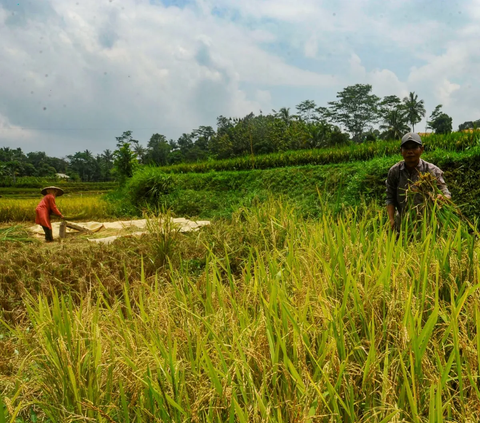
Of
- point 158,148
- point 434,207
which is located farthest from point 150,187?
point 158,148

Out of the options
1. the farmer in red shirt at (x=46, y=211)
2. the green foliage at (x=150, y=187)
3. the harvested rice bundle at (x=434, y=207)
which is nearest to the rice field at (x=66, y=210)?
the green foliage at (x=150, y=187)

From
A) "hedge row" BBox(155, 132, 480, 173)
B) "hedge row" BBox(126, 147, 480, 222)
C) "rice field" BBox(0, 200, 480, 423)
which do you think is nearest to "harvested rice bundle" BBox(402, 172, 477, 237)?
"rice field" BBox(0, 200, 480, 423)

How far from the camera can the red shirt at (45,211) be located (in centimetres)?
694

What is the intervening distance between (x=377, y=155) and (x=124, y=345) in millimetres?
10018

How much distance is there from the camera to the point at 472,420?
1062mm

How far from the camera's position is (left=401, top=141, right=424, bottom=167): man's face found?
3.29 m

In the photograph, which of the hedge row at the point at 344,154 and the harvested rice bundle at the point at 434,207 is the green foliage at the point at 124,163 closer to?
the hedge row at the point at 344,154

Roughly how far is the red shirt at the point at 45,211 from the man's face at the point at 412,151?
19.8ft

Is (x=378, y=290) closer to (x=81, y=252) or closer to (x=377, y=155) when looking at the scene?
(x=81, y=252)

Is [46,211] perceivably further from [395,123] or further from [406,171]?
[395,123]

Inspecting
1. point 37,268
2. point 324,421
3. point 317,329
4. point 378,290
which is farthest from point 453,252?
point 37,268

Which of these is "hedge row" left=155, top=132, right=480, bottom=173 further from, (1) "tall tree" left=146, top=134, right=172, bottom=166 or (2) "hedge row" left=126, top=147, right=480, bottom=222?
(1) "tall tree" left=146, top=134, right=172, bottom=166

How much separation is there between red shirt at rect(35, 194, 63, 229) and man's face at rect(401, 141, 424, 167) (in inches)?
237

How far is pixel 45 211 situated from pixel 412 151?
632 centimetres
